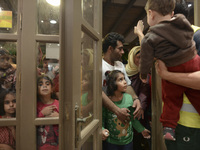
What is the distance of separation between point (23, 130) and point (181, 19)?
1.47 metres

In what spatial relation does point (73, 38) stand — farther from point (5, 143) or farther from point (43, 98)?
point (5, 143)

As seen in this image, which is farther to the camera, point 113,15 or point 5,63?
point 113,15

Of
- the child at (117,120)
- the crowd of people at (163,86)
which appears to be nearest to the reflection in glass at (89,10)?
the crowd of people at (163,86)

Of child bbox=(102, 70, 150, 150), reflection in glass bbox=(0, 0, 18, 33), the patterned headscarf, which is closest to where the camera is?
A: reflection in glass bbox=(0, 0, 18, 33)

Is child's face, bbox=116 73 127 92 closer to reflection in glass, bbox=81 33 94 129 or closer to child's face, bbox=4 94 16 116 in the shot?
reflection in glass, bbox=81 33 94 129

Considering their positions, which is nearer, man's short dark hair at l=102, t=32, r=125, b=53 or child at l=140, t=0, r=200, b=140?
child at l=140, t=0, r=200, b=140

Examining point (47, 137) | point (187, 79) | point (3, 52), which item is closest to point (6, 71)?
point (3, 52)

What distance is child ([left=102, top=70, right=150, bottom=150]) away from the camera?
1486mm

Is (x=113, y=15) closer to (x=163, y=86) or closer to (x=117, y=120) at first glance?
(x=117, y=120)

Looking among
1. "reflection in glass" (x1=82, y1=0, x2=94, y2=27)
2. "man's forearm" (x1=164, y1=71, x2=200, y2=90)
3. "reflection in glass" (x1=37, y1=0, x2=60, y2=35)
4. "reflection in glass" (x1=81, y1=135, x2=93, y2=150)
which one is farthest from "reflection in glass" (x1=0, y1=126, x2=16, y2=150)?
"man's forearm" (x1=164, y1=71, x2=200, y2=90)

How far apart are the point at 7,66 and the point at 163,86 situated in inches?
51.4

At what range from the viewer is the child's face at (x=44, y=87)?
1454 mm

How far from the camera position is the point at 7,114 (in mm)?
1403

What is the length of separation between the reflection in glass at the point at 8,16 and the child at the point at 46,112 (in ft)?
1.66
